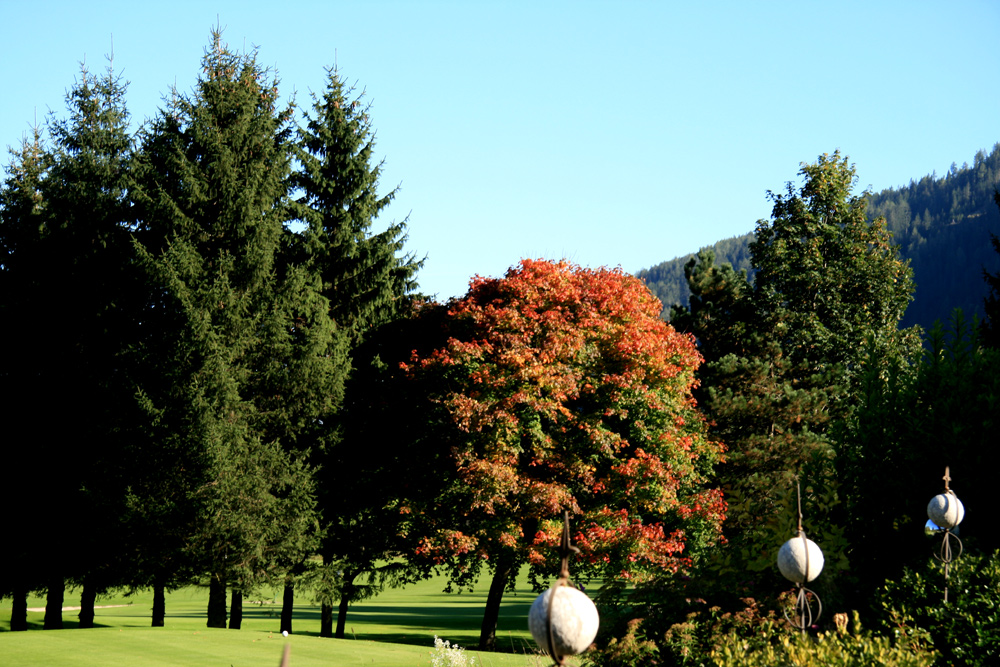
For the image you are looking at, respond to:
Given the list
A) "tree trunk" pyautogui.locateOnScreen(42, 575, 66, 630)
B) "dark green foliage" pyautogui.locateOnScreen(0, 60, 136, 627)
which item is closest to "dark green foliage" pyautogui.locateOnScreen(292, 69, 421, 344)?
"dark green foliage" pyautogui.locateOnScreen(0, 60, 136, 627)

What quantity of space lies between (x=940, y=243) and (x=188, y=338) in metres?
179

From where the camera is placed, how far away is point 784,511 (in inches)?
538

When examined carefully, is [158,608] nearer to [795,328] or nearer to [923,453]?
[923,453]

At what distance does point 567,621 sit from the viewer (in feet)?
17.0

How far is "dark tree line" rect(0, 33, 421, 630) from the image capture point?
19.6 m

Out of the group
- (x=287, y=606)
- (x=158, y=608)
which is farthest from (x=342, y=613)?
(x=158, y=608)

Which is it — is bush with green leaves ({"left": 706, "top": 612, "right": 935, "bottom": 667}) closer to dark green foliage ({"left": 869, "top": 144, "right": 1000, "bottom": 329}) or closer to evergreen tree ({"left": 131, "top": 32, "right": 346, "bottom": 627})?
evergreen tree ({"left": 131, "top": 32, "right": 346, "bottom": 627})

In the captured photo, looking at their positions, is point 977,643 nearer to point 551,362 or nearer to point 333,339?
point 551,362

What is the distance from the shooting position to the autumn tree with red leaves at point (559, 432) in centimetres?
1877

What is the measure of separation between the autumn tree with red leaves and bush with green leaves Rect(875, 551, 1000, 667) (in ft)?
27.0

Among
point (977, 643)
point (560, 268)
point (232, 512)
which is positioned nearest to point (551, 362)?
point (560, 268)

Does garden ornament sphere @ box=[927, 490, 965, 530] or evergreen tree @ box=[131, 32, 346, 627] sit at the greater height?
evergreen tree @ box=[131, 32, 346, 627]

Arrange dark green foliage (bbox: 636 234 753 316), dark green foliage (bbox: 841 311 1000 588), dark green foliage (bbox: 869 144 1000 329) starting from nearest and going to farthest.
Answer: dark green foliage (bbox: 841 311 1000 588)
dark green foliage (bbox: 869 144 1000 329)
dark green foliage (bbox: 636 234 753 316)

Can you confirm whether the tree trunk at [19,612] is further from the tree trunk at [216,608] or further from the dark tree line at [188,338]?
the tree trunk at [216,608]
